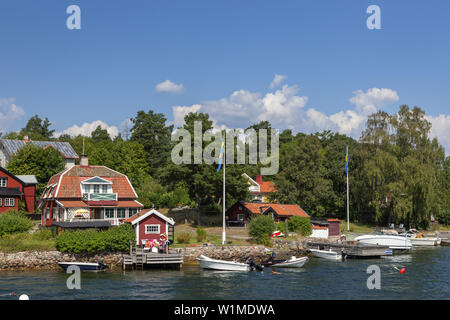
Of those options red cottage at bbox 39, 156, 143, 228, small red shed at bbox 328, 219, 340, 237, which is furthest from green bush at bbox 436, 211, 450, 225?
red cottage at bbox 39, 156, 143, 228

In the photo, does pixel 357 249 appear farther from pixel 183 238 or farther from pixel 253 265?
pixel 183 238

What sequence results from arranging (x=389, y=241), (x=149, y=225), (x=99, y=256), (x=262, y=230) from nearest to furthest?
1. (x=99, y=256)
2. (x=149, y=225)
3. (x=262, y=230)
4. (x=389, y=241)

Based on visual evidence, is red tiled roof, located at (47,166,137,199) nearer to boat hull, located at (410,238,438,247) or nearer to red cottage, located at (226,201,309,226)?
red cottage, located at (226,201,309,226)

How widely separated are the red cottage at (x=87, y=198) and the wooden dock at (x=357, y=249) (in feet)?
78.6

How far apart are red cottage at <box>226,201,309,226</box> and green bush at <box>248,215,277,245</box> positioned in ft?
36.0

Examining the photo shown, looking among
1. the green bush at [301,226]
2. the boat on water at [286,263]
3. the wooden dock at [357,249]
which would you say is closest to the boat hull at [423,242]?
the wooden dock at [357,249]

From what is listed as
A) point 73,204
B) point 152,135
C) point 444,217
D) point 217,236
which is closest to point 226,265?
point 217,236

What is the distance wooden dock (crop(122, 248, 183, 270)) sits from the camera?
43.4 metres

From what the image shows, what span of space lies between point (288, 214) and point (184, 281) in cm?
3149

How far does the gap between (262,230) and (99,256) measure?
19.4m

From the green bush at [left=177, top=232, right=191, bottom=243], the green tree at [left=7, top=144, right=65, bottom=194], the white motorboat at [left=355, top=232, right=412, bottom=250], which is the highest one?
the green tree at [left=7, top=144, right=65, bottom=194]

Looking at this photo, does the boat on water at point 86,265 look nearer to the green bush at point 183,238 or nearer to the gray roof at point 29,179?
the green bush at point 183,238

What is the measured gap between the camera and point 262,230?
179 feet
